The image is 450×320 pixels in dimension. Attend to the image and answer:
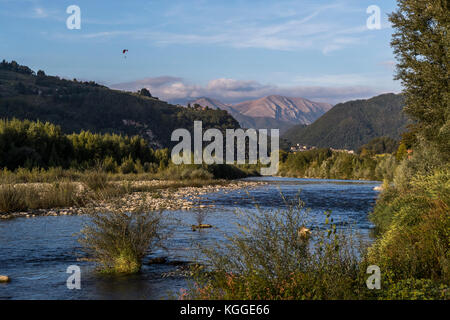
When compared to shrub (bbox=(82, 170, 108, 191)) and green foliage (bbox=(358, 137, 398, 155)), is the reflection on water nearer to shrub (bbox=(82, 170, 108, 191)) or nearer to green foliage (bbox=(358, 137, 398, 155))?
shrub (bbox=(82, 170, 108, 191))

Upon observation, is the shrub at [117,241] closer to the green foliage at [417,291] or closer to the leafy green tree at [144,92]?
the green foliage at [417,291]

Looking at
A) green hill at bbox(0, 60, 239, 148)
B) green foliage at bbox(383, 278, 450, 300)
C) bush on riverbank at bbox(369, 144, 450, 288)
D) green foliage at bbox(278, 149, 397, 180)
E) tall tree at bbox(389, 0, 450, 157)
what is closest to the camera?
green foliage at bbox(383, 278, 450, 300)

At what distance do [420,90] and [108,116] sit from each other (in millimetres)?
91499

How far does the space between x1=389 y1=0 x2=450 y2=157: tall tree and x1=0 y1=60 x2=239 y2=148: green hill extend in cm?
7439

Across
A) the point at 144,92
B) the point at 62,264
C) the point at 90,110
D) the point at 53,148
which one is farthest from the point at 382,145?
the point at 62,264

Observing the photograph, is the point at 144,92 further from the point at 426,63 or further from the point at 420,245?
the point at 420,245

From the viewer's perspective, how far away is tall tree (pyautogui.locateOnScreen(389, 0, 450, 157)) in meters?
16.4

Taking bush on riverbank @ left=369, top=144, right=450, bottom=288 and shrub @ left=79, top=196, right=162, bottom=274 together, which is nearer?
bush on riverbank @ left=369, top=144, right=450, bottom=288

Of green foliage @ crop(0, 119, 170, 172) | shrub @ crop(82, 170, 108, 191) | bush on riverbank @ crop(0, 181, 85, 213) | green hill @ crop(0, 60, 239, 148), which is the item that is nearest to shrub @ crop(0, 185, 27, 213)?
bush on riverbank @ crop(0, 181, 85, 213)

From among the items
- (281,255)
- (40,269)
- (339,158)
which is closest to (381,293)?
(281,255)

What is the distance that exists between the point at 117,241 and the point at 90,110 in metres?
97.8

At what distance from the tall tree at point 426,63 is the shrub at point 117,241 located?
1127cm

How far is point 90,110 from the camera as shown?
102 metres

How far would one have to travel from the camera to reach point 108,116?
102062 millimetres
